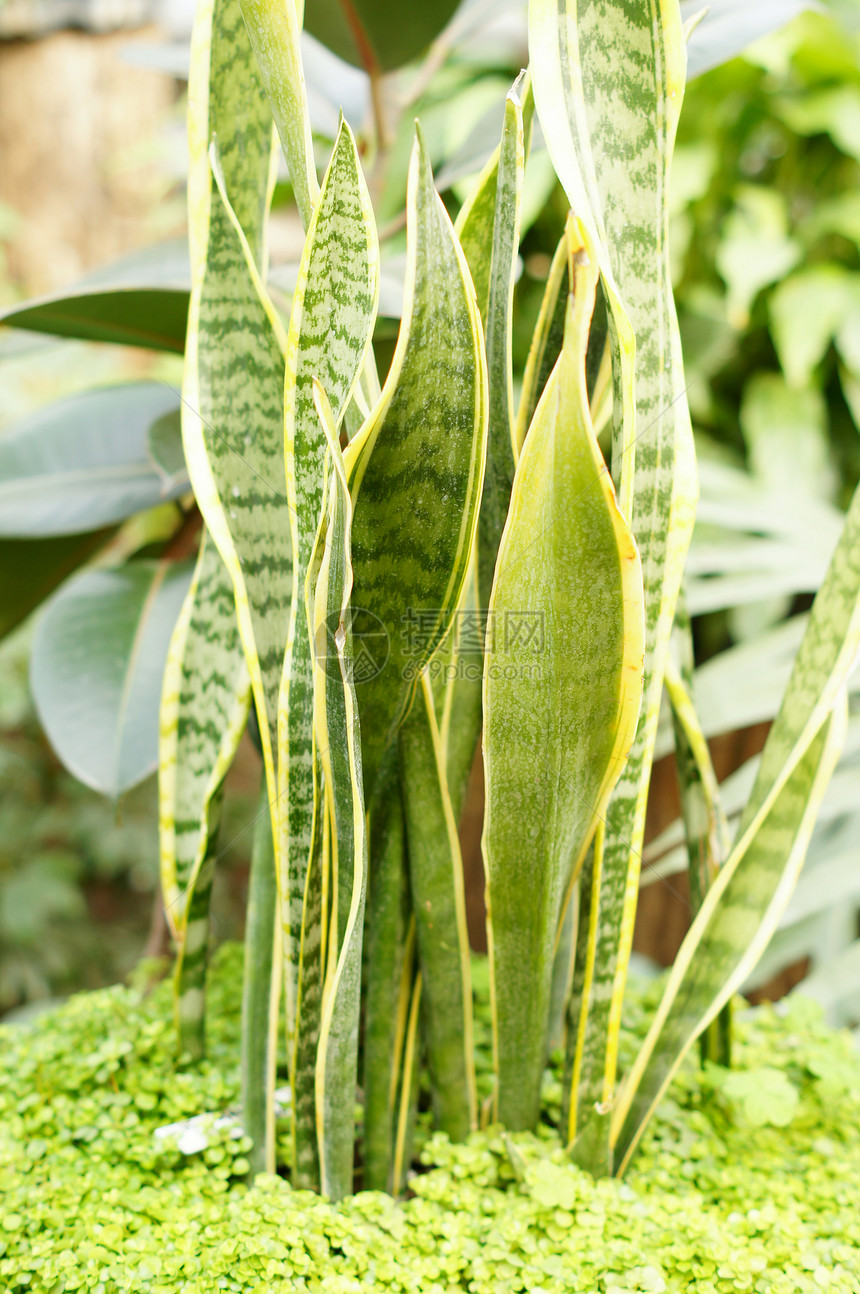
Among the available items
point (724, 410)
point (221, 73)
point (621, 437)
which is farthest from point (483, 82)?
point (621, 437)

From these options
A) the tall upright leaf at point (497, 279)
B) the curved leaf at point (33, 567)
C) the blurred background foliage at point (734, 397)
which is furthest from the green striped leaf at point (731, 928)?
the curved leaf at point (33, 567)

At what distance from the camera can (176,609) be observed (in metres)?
0.74

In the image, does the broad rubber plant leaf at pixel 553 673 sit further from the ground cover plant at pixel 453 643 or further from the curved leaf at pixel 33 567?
the curved leaf at pixel 33 567

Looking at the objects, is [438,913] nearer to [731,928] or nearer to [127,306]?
[731,928]

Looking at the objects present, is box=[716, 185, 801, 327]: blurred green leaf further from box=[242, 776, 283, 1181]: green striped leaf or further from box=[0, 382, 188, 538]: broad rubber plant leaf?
box=[242, 776, 283, 1181]: green striped leaf

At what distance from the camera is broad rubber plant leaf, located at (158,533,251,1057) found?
0.54 metres

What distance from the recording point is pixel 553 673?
1.36 feet

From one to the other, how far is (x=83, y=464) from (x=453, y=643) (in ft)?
1.75

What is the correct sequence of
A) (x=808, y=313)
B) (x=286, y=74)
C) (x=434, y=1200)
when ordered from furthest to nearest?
(x=808, y=313)
(x=434, y=1200)
(x=286, y=74)

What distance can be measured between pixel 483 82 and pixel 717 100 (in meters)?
0.40

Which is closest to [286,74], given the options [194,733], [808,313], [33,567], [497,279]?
[497,279]

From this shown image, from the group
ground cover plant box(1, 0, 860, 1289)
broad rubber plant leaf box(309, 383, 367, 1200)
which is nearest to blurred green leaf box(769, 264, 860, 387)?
ground cover plant box(1, 0, 860, 1289)

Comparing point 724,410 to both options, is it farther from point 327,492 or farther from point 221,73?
point 327,492

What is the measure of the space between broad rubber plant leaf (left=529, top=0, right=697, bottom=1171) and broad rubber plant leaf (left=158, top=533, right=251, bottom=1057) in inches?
10.5
